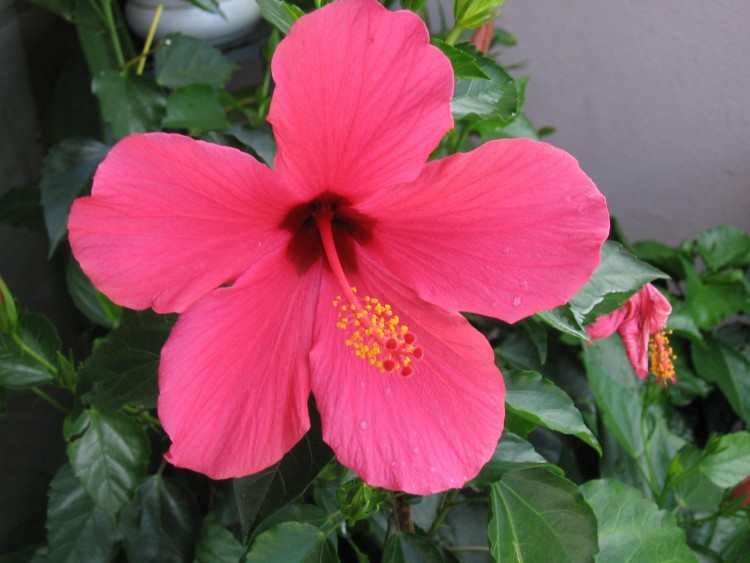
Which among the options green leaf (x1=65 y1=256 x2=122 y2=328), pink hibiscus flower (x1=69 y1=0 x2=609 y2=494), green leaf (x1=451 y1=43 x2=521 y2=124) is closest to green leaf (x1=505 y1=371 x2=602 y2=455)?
pink hibiscus flower (x1=69 y1=0 x2=609 y2=494)

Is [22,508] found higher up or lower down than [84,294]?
lower down

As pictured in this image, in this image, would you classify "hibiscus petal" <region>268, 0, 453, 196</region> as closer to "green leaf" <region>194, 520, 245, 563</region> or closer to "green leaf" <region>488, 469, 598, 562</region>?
"green leaf" <region>488, 469, 598, 562</region>

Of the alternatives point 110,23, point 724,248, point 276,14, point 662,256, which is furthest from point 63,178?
point 724,248

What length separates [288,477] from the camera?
24.0 inches

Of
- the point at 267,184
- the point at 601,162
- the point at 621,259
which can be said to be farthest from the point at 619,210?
the point at 267,184

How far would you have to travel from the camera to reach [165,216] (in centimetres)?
48

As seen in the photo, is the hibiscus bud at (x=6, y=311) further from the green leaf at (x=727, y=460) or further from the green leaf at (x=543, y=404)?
the green leaf at (x=727, y=460)

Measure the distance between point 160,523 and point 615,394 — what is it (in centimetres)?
67

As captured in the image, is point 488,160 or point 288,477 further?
point 288,477

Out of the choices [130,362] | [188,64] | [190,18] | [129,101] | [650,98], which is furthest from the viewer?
[650,98]

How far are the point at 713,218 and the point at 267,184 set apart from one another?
4.80 feet

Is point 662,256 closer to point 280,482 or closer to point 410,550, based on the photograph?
point 410,550

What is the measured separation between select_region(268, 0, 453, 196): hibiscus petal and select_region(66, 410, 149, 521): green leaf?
45 centimetres

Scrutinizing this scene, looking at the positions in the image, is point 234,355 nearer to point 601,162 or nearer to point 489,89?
point 489,89
